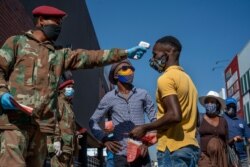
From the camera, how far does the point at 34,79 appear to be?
4.06 meters

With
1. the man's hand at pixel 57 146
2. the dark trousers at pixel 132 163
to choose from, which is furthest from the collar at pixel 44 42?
the man's hand at pixel 57 146

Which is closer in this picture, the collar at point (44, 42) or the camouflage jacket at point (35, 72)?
the camouflage jacket at point (35, 72)

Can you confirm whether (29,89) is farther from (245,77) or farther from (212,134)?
(245,77)

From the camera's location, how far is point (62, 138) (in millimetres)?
7367

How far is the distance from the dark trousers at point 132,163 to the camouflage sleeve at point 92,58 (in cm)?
124

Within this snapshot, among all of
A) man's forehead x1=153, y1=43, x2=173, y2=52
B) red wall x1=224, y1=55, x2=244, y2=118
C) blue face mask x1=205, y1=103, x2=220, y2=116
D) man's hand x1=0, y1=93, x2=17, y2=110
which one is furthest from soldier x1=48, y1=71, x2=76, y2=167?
red wall x1=224, y1=55, x2=244, y2=118

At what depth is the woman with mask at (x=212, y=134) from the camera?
674cm

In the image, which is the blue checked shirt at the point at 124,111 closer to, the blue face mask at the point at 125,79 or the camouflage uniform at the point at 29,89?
the blue face mask at the point at 125,79

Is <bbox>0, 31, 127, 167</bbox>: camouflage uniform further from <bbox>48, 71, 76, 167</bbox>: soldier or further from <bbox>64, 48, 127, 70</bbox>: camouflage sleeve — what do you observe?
<bbox>48, 71, 76, 167</bbox>: soldier

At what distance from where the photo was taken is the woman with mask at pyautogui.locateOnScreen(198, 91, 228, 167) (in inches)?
265

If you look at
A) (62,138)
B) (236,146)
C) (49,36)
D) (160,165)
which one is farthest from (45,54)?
(236,146)

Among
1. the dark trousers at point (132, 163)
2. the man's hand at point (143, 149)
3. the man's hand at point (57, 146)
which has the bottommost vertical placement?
the dark trousers at point (132, 163)

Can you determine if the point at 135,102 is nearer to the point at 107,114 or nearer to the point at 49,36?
the point at 107,114

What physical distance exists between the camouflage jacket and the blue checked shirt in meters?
1.12
